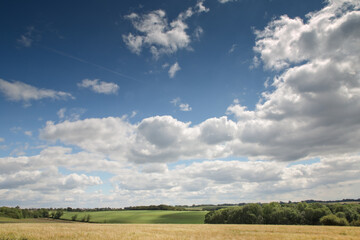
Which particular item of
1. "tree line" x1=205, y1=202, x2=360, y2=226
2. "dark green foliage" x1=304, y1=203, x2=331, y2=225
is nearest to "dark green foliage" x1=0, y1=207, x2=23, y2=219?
"tree line" x1=205, y1=202, x2=360, y2=226

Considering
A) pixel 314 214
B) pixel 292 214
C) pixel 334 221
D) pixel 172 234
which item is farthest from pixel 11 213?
pixel 334 221

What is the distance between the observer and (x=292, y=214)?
2719 inches

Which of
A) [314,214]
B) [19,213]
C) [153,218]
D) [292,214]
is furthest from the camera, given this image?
[19,213]

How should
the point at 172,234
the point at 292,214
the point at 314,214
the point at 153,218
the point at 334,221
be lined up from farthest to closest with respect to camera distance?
the point at 153,218
the point at 292,214
the point at 314,214
the point at 334,221
the point at 172,234

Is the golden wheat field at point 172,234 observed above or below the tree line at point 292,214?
above

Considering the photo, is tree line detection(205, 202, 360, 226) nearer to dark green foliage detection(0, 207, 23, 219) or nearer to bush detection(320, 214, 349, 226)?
bush detection(320, 214, 349, 226)

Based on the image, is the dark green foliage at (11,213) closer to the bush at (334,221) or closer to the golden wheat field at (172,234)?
the golden wheat field at (172,234)

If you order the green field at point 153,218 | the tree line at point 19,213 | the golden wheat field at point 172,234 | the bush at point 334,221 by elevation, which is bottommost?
the green field at point 153,218

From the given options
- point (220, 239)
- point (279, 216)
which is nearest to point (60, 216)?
point (279, 216)

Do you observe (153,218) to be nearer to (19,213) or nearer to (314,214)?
(19,213)

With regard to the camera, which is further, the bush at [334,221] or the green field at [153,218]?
the green field at [153,218]

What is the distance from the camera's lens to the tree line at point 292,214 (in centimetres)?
6656

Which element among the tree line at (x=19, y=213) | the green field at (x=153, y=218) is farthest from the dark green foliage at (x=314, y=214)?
the tree line at (x=19, y=213)

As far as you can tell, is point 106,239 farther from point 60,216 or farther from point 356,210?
point 60,216
